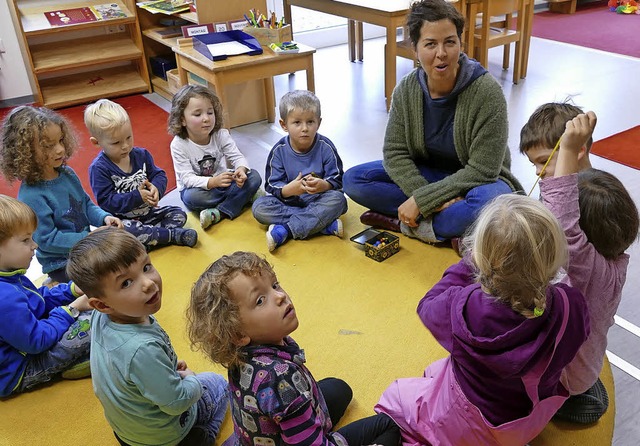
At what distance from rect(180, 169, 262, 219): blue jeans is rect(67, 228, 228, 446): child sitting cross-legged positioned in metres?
1.30

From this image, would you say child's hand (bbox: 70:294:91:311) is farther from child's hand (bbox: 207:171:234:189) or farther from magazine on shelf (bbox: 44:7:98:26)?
magazine on shelf (bbox: 44:7:98:26)

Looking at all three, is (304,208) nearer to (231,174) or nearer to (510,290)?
(231,174)

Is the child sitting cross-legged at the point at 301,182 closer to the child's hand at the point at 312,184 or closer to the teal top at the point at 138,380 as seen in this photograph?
the child's hand at the point at 312,184

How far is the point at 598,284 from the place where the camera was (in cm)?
142

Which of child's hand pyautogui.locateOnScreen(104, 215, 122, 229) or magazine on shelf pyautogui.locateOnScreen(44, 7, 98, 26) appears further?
magazine on shelf pyautogui.locateOnScreen(44, 7, 98, 26)

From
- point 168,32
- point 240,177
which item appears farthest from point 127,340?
point 168,32

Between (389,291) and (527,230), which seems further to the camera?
(389,291)

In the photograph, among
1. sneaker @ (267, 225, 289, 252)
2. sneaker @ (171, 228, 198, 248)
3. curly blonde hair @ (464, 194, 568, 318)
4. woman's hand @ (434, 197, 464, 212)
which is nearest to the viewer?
curly blonde hair @ (464, 194, 568, 318)

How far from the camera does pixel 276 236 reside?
2480 mm

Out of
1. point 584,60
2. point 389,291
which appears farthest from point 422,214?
point 584,60

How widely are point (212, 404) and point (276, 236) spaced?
0.94 meters

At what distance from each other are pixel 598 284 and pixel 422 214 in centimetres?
103

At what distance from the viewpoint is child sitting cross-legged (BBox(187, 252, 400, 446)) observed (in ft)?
3.89

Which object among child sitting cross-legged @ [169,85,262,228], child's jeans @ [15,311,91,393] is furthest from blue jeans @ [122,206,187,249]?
child's jeans @ [15,311,91,393]
